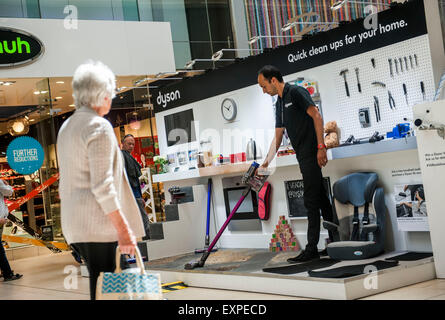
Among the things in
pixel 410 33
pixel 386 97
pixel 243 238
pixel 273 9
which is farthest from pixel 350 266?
pixel 273 9

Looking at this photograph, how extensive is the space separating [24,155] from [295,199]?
562 centimetres

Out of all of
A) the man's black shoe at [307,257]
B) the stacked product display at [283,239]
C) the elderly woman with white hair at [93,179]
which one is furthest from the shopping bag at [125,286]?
the stacked product display at [283,239]

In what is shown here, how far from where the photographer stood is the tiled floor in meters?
4.21

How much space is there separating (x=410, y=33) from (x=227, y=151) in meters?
2.95

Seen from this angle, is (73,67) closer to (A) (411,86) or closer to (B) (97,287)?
(A) (411,86)

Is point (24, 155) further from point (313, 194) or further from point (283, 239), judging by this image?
point (313, 194)

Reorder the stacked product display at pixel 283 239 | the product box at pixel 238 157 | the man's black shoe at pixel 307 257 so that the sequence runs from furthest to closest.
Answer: the product box at pixel 238 157
the stacked product display at pixel 283 239
the man's black shoe at pixel 307 257

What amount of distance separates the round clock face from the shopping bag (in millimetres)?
5155

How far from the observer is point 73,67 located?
33.0 ft

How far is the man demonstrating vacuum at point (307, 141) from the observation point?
17.0ft

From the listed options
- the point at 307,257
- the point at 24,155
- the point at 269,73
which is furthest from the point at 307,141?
the point at 24,155

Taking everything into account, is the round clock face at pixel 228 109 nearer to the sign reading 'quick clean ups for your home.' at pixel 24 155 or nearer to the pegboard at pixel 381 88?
the pegboard at pixel 381 88

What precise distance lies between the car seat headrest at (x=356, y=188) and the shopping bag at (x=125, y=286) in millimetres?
3369
